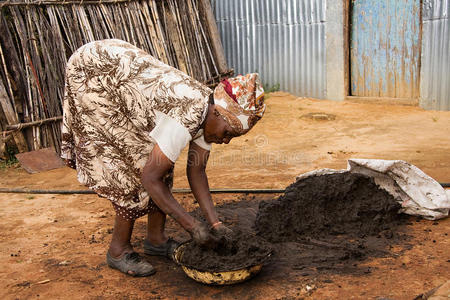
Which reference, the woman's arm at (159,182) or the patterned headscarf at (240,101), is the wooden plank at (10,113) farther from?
the patterned headscarf at (240,101)

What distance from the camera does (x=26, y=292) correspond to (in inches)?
107

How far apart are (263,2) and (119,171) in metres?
6.90

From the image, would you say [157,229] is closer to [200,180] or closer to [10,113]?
[200,180]

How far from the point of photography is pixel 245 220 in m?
3.68

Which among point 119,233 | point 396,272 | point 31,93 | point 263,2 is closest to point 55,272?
point 119,233

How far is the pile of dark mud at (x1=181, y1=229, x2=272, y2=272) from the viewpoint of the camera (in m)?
2.66

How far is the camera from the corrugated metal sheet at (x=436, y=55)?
23.4ft

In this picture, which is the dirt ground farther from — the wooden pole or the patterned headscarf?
the wooden pole

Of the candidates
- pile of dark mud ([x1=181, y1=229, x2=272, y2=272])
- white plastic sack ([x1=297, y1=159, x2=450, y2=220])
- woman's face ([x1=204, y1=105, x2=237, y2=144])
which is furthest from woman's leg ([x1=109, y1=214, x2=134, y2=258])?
white plastic sack ([x1=297, y1=159, x2=450, y2=220])

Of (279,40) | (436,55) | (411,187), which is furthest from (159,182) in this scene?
(279,40)

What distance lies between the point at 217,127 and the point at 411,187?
1781mm

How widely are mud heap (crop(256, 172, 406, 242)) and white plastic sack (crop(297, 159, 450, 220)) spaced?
96 mm

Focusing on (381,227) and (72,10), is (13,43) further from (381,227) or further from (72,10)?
(381,227)

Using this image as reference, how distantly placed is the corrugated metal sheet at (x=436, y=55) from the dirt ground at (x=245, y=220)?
348 millimetres
